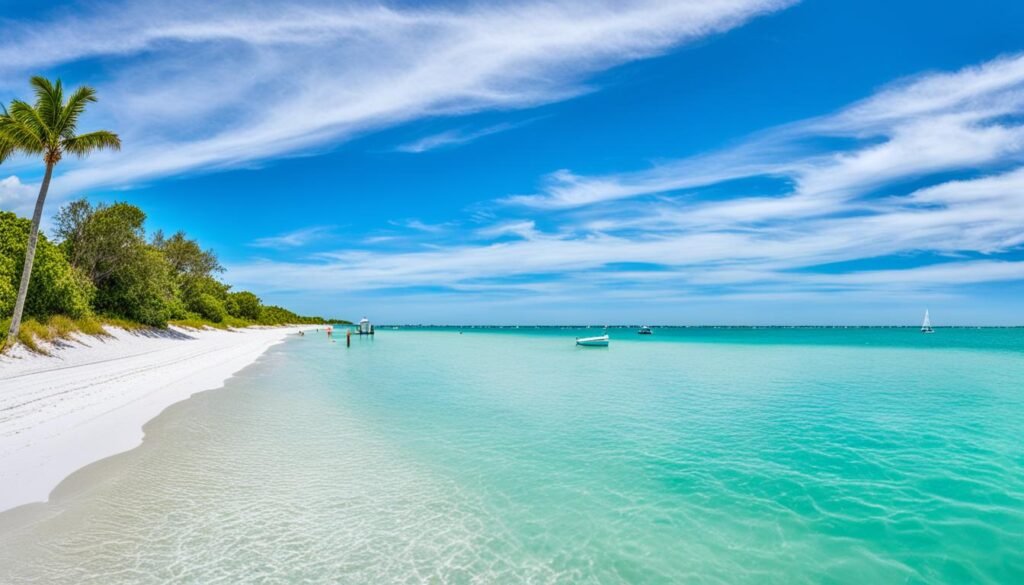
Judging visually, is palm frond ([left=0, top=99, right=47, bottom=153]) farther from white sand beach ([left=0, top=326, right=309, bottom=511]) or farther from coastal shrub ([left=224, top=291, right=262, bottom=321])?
coastal shrub ([left=224, top=291, right=262, bottom=321])

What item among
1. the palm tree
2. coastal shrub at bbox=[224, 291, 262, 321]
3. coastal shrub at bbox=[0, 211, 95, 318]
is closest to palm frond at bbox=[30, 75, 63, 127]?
the palm tree

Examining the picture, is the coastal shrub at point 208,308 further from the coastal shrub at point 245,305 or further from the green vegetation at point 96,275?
the coastal shrub at point 245,305

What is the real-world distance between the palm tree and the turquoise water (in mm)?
14522

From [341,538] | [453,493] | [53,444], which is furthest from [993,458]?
[53,444]

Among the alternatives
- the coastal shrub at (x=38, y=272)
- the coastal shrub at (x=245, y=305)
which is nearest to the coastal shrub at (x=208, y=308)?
the coastal shrub at (x=245, y=305)

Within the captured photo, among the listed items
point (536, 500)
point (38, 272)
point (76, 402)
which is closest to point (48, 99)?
point (38, 272)

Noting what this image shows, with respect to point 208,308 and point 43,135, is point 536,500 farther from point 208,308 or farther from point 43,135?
point 208,308

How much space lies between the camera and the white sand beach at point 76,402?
10227 mm

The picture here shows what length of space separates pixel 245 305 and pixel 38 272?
98.1 meters

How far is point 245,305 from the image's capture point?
4759 inches

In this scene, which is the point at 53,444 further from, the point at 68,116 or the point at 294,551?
the point at 68,116

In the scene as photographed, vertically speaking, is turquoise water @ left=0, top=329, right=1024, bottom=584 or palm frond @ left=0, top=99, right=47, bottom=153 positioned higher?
palm frond @ left=0, top=99, right=47, bottom=153

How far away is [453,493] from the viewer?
9.92 meters

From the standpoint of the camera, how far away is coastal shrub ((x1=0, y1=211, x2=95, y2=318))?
93.0 feet
